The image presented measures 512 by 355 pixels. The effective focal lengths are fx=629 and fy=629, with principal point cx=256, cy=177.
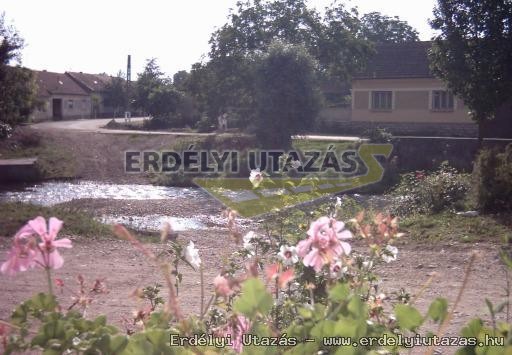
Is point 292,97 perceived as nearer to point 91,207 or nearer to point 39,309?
point 91,207

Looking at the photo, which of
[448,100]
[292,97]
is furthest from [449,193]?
[448,100]

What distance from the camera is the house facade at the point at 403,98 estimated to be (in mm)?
32094

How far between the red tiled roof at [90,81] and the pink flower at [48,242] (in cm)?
6383

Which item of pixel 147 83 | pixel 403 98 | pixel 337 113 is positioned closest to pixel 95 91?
pixel 147 83

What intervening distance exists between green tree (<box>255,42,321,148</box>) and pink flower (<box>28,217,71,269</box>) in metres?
22.3

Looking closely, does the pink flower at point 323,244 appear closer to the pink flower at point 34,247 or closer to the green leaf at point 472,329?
the green leaf at point 472,329

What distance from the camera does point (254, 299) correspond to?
1.07m

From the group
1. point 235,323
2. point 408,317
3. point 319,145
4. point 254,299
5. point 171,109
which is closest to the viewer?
point 254,299

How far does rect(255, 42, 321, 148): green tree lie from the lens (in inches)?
924

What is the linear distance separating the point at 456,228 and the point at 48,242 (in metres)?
9.25

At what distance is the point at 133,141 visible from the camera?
2917 centimetres

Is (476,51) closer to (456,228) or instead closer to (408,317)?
(456,228)

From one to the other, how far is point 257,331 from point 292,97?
22.4m

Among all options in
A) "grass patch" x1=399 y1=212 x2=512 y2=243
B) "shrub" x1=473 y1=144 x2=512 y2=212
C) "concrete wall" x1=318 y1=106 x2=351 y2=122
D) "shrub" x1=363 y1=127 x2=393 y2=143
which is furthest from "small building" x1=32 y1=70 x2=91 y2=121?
"grass patch" x1=399 y1=212 x2=512 y2=243
